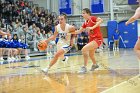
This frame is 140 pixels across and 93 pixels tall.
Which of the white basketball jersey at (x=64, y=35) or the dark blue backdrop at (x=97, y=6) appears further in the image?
the dark blue backdrop at (x=97, y=6)

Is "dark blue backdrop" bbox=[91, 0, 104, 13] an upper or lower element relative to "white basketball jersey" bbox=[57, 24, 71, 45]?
upper

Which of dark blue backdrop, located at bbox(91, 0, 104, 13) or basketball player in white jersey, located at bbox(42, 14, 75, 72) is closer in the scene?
basketball player in white jersey, located at bbox(42, 14, 75, 72)

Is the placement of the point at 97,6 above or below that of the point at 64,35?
above

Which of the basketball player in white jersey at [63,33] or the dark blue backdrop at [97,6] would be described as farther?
the dark blue backdrop at [97,6]

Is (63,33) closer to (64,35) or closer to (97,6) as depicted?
(64,35)

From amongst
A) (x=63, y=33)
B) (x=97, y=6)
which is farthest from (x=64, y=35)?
(x=97, y=6)

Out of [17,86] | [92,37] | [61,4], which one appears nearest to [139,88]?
[17,86]

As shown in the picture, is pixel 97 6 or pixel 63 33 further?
pixel 97 6

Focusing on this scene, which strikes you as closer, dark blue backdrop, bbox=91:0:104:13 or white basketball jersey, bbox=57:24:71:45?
white basketball jersey, bbox=57:24:71:45

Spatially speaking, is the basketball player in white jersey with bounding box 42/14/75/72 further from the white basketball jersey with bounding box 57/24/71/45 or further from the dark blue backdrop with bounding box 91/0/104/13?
the dark blue backdrop with bounding box 91/0/104/13

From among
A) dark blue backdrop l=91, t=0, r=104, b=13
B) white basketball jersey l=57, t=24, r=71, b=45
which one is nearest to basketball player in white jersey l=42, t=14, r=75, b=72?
white basketball jersey l=57, t=24, r=71, b=45

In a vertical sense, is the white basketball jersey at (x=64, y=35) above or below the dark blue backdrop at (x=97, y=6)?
below

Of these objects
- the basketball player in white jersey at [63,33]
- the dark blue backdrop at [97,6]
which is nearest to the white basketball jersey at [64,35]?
the basketball player in white jersey at [63,33]

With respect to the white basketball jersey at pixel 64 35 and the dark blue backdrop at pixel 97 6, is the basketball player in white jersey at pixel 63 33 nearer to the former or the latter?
the white basketball jersey at pixel 64 35
